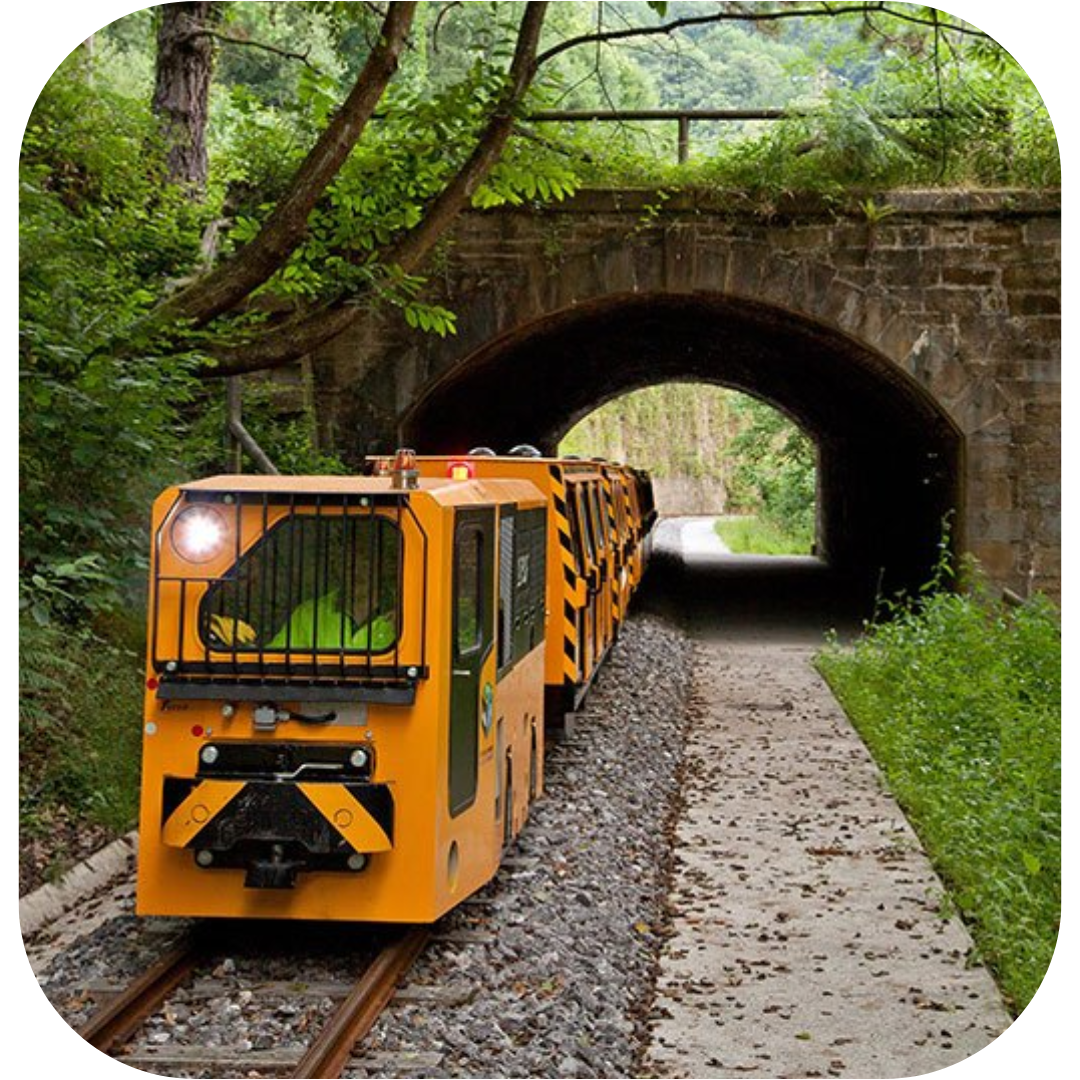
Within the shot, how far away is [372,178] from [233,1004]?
794 cm

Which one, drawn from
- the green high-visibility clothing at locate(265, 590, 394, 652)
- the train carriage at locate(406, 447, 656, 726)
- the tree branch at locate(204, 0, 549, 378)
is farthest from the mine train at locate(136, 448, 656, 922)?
the tree branch at locate(204, 0, 549, 378)

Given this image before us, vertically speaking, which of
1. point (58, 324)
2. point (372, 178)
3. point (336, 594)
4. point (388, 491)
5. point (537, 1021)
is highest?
point (372, 178)

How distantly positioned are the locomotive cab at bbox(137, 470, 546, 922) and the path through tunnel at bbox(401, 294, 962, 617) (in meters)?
11.5

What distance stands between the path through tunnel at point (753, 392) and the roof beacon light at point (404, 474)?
11.3 m

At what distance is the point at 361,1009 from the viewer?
6.21m

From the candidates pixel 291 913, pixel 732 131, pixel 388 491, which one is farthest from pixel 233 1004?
pixel 732 131

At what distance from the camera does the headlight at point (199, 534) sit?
23.2 feet

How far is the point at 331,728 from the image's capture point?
692cm

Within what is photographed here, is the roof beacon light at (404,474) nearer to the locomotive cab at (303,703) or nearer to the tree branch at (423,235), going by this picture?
the locomotive cab at (303,703)

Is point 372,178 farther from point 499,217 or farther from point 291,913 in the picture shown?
point 291,913

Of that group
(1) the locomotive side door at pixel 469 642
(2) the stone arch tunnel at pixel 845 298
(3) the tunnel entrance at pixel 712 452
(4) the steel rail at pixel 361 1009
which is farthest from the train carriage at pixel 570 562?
(3) the tunnel entrance at pixel 712 452

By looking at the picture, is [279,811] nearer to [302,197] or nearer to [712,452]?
[302,197]

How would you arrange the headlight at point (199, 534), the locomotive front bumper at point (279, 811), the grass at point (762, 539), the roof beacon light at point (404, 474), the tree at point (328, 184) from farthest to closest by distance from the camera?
the grass at point (762, 539)
the tree at point (328, 184)
the roof beacon light at point (404, 474)
the headlight at point (199, 534)
the locomotive front bumper at point (279, 811)

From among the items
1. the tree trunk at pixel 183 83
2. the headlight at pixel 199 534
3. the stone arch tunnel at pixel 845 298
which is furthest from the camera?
the stone arch tunnel at pixel 845 298
